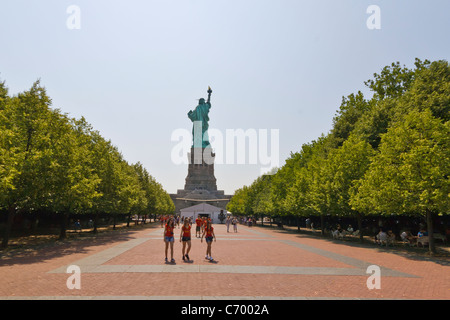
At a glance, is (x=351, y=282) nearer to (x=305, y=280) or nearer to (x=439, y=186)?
(x=305, y=280)

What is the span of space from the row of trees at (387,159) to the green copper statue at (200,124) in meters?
42.9

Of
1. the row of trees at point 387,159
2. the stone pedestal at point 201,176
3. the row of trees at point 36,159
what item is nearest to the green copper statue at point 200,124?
the stone pedestal at point 201,176

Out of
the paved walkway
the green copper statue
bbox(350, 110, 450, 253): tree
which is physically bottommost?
the paved walkway

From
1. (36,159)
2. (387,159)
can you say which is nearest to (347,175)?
(387,159)

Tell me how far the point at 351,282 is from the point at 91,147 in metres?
28.5

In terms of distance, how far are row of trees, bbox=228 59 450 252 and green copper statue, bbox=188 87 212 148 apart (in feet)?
141

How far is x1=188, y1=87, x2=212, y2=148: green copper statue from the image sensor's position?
8662 cm

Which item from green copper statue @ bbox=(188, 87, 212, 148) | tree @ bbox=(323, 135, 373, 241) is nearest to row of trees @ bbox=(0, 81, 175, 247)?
tree @ bbox=(323, 135, 373, 241)

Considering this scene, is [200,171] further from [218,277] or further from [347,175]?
[218,277]

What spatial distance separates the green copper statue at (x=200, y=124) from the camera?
8662 centimetres

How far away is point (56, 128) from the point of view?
2106 cm

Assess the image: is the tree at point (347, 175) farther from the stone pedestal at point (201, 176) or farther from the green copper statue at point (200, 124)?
the green copper statue at point (200, 124)

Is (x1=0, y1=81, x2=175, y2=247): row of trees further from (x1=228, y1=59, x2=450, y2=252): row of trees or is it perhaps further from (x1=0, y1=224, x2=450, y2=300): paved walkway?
(x1=228, y1=59, x2=450, y2=252): row of trees
